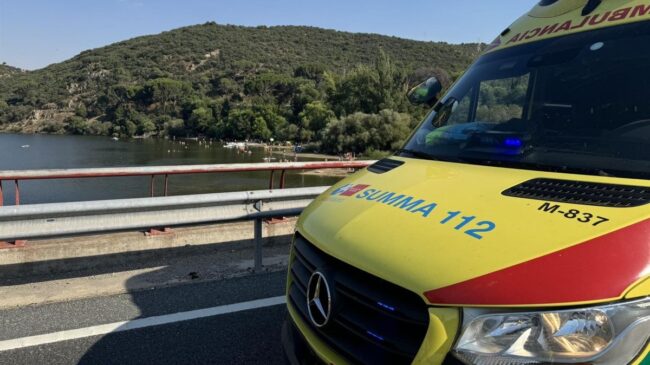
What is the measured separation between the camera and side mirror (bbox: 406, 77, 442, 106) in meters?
4.11

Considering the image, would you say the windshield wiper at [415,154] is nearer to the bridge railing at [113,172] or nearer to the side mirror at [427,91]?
the side mirror at [427,91]

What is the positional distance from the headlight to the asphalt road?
2.03 metres

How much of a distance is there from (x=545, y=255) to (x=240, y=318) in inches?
109

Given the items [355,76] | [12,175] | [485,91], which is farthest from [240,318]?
→ [355,76]

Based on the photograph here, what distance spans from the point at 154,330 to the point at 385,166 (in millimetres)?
2133

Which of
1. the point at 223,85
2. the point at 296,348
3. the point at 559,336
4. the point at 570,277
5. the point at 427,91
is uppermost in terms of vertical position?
the point at 223,85

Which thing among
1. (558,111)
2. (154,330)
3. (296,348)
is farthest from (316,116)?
(296,348)

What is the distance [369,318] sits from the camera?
1840 millimetres

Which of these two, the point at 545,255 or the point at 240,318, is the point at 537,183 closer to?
the point at 545,255

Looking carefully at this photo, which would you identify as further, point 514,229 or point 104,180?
point 104,180

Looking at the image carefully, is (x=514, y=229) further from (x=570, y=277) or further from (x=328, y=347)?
(x=328, y=347)

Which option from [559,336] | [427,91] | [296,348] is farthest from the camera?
[427,91]

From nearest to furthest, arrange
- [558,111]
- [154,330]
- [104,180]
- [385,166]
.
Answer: [558,111], [385,166], [154,330], [104,180]

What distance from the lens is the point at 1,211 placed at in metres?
4.21
